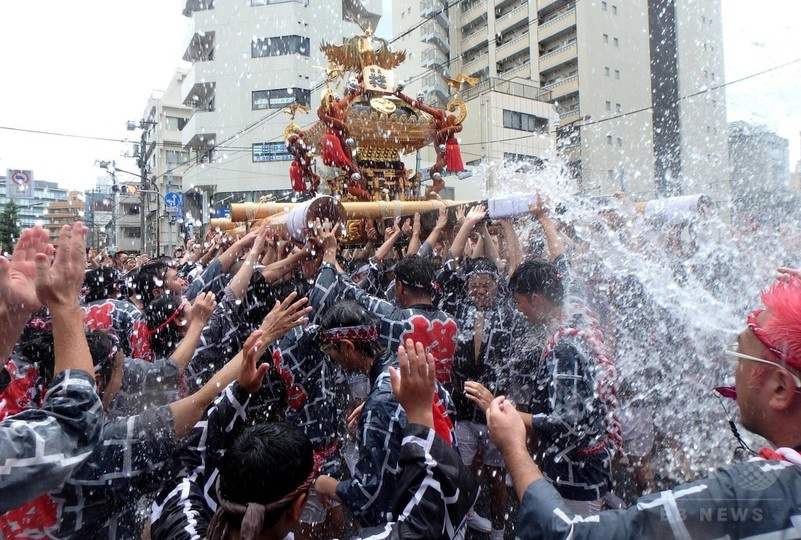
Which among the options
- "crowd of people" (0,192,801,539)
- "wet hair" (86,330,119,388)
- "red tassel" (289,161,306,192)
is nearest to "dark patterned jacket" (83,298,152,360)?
"crowd of people" (0,192,801,539)

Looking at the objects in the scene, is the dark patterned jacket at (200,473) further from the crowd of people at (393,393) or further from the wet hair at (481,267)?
the wet hair at (481,267)

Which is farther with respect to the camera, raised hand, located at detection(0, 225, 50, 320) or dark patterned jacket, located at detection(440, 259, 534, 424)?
dark patterned jacket, located at detection(440, 259, 534, 424)

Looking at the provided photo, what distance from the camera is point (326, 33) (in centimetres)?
2891

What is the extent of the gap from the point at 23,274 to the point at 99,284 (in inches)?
125

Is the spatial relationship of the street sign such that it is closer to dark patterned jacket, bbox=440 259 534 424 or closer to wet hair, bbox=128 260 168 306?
wet hair, bbox=128 260 168 306

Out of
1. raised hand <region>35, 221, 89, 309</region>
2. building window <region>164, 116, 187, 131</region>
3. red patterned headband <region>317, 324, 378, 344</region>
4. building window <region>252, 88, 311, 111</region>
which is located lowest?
red patterned headband <region>317, 324, 378, 344</region>

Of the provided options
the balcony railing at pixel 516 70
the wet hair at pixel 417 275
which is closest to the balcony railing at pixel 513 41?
the balcony railing at pixel 516 70

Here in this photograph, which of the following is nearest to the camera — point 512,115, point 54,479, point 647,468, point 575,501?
point 54,479

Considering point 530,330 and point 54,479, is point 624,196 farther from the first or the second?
point 54,479

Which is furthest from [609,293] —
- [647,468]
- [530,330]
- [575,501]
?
[575,501]

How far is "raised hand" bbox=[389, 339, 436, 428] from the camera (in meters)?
1.73

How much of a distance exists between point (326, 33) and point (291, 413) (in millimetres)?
29118

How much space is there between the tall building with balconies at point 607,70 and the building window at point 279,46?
7652mm

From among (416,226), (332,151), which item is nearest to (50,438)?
(416,226)
